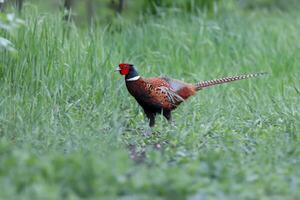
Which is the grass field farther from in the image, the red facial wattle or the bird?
the red facial wattle

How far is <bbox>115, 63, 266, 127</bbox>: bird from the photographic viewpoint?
7.34m

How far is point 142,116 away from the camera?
7801mm

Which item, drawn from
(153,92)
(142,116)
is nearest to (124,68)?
(153,92)

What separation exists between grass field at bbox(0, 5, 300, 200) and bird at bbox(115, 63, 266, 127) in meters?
0.17

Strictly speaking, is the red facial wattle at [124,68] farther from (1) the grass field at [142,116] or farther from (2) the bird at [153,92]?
(1) the grass field at [142,116]

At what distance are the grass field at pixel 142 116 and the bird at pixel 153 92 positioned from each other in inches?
6.7

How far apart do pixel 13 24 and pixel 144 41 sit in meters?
4.62

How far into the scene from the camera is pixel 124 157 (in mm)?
5078

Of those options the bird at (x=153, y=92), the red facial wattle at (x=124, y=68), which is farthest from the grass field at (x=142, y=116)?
the red facial wattle at (x=124, y=68)

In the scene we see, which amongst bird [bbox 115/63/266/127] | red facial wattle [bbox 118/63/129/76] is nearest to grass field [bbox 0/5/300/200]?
bird [bbox 115/63/266/127]

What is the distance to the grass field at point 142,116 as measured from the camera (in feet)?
16.1

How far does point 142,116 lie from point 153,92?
Result: 1.59 feet

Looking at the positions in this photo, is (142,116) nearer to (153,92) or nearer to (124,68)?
(153,92)

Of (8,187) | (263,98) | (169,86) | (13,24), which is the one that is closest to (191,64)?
(263,98)
